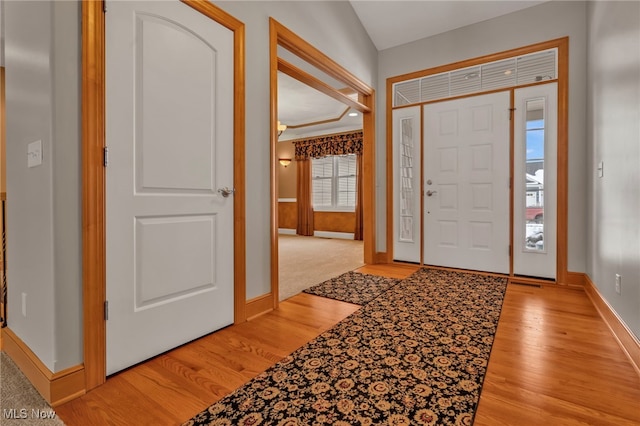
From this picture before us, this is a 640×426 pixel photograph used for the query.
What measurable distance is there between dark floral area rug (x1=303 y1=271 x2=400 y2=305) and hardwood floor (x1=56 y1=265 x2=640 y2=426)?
1.42ft

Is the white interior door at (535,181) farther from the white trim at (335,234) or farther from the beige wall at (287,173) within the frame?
the beige wall at (287,173)

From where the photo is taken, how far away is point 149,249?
5.48 ft

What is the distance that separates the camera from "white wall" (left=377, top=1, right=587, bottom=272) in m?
3.03

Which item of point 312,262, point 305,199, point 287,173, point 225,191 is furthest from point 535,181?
point 287,173

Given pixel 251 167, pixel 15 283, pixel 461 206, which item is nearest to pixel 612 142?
pixel 461 206

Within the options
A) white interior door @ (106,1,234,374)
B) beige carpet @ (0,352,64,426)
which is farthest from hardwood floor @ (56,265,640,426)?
white interior door @ (106,1,234,374)

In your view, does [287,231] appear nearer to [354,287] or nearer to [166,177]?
[354,287]

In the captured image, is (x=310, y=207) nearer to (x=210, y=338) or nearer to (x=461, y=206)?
(x=461, y=206)

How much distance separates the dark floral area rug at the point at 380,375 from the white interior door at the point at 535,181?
51.2 inches

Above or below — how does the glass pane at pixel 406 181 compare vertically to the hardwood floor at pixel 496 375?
above

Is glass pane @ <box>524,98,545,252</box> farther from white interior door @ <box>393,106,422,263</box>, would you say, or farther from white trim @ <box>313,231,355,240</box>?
white trim @ <box>313,231,355,240</box>

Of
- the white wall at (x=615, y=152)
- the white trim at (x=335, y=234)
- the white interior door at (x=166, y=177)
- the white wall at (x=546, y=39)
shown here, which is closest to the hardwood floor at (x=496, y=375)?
the white interior door at (x=166, y=177)

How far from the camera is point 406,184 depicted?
13.3 feet

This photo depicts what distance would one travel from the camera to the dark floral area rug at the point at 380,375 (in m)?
1.23
